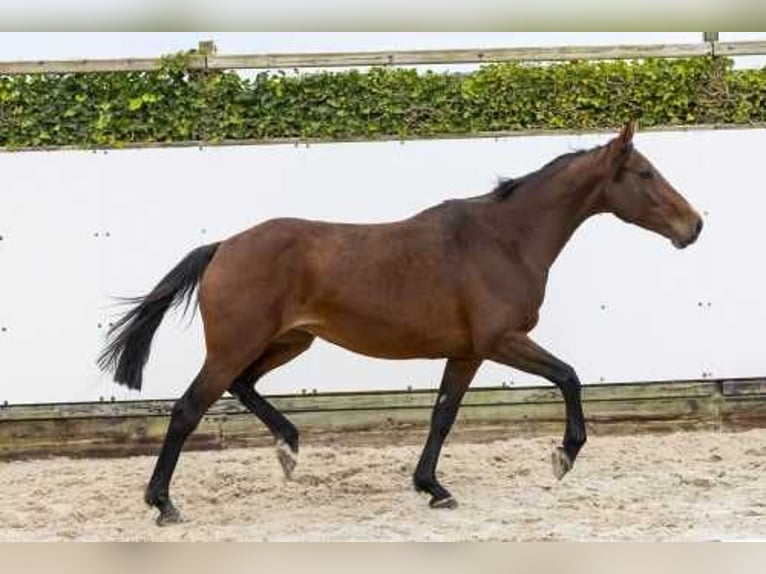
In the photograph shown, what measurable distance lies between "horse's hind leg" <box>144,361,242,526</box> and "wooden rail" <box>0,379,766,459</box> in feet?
4.84

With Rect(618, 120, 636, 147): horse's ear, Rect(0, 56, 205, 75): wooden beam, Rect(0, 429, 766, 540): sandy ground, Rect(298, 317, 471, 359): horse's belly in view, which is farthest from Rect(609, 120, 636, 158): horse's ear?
Rect(0, 56, 205, 75): wooden beam

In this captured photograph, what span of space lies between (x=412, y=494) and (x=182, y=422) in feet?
4.28

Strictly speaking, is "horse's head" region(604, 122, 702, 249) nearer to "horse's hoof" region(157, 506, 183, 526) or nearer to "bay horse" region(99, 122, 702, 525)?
"bay horse" region(99, 122, 702, 525)

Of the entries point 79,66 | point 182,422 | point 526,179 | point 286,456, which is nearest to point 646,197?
point 526,179

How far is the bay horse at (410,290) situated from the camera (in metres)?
4.20

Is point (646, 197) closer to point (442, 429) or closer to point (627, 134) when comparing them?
point (627, 134)

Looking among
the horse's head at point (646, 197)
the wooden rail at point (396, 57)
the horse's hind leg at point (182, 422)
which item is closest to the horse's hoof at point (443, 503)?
the horse's hind leg at point (182, 422)

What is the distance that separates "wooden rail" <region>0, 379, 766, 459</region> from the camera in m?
5.69

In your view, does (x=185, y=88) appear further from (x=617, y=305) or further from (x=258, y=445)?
(x=617, y=305)

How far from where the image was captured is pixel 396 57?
227 inches

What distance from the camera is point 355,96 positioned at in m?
5.80

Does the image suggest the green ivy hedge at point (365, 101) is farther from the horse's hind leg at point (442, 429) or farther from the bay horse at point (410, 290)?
the horse's hind leg at point (442, 429)

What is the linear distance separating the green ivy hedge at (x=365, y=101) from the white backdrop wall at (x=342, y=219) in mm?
127

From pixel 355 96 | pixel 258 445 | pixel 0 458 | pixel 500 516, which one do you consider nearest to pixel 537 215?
pixel 500 516
